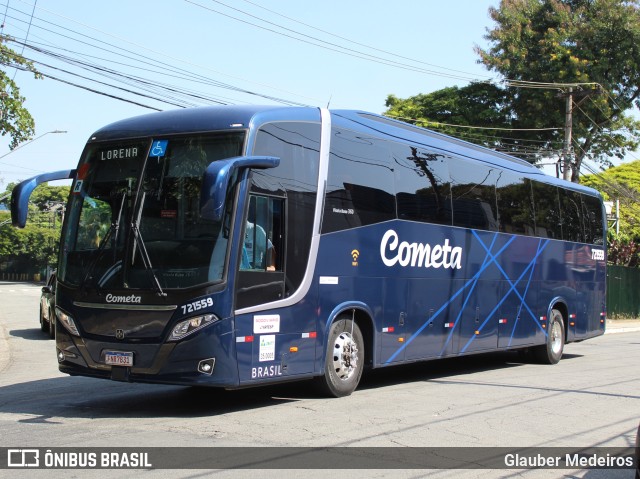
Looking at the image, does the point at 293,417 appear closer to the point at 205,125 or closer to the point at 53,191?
the point at 205,125

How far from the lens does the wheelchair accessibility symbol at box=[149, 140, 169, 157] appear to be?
954 centimetres

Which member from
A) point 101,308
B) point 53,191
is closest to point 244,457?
point 101,308

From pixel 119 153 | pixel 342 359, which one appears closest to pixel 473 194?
pixel 342 359

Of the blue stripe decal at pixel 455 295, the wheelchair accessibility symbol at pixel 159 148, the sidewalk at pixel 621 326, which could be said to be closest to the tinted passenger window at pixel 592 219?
the blue stripe decal at pixel 455 295

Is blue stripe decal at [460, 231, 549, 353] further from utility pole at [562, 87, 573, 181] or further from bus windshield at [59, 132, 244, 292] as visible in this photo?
utility pole at [562, 87, 573, 181]

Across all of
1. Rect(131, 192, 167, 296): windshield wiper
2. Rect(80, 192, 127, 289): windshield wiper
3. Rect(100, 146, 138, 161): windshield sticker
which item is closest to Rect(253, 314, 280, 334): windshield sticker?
Rect(131, 192, 167, 296): windshield wiper

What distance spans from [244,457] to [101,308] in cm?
316

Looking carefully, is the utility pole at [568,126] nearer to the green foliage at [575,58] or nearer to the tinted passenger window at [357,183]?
the green foliage at [575,58]

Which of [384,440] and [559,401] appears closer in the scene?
[384,440]

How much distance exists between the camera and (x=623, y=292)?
123ft

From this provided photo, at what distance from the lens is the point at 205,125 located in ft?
31.2

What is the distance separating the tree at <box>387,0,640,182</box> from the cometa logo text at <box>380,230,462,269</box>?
20534mm

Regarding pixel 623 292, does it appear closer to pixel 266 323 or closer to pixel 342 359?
pixel 342 359

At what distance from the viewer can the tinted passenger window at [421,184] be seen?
12219 mm
